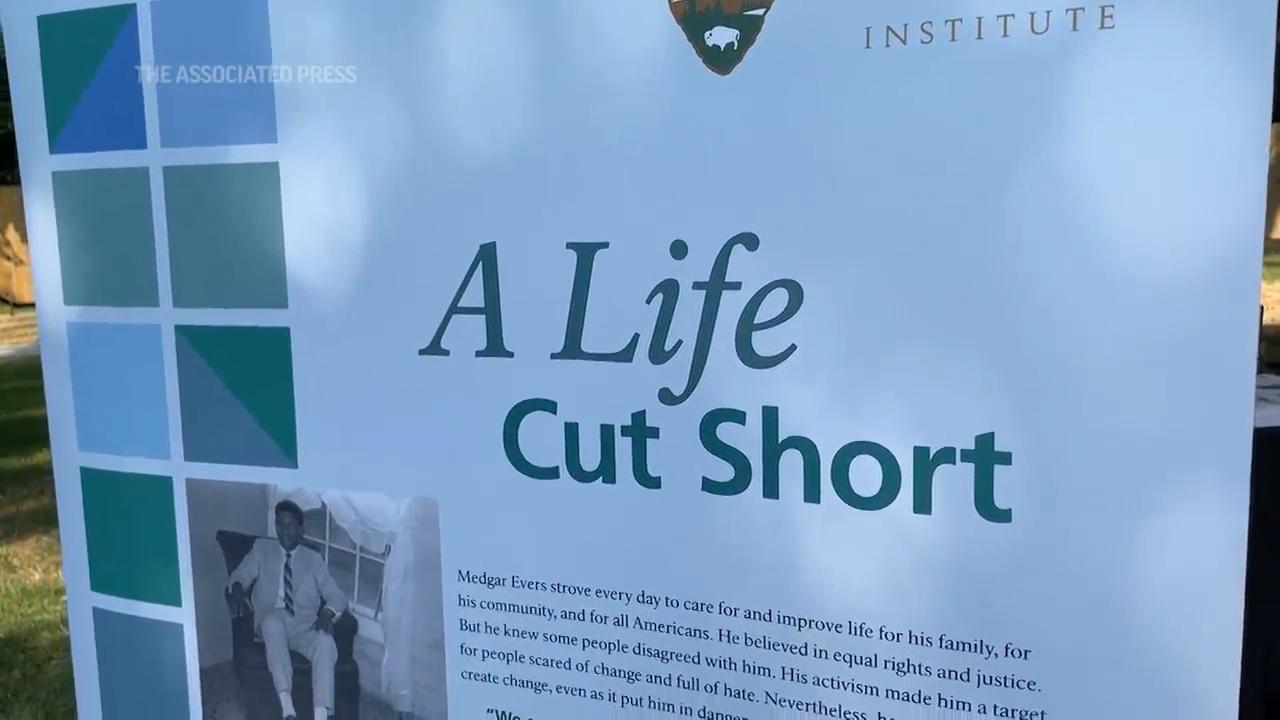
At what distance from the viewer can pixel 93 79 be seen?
5.13 ft

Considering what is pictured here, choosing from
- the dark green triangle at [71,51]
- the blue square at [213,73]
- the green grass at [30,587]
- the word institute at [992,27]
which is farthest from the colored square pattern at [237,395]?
the green grass at [30,587]

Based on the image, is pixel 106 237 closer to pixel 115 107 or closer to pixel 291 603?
pixel 115 107

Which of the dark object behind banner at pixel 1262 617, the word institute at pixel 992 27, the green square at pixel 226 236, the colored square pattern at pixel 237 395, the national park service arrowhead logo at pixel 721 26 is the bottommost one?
the dark object behind banner at pixel 1262 617

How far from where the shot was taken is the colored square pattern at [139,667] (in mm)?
1632

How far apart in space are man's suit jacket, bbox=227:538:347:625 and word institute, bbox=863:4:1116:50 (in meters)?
1.02

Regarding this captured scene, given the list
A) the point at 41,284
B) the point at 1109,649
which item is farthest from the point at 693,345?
the point at 41,284

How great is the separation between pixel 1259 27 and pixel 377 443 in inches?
44.6

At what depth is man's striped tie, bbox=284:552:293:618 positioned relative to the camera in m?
1.50

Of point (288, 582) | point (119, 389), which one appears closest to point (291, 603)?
point (288, 582)

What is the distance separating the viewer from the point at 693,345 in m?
1.25

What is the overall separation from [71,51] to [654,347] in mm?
1044

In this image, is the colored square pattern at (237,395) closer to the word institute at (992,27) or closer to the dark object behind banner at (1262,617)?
the word institute at (992,27)

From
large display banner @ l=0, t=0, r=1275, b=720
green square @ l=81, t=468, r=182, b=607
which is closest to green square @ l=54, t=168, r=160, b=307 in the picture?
large display banner @ l=0, t=0, r=1275, b=720

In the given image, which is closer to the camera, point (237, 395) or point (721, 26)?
point (721, 26)
